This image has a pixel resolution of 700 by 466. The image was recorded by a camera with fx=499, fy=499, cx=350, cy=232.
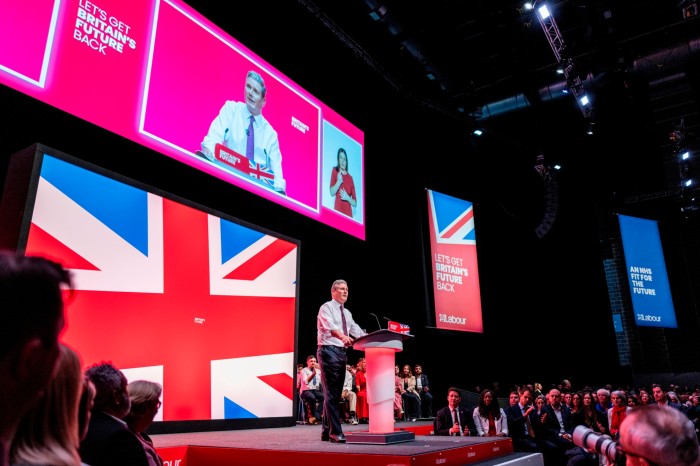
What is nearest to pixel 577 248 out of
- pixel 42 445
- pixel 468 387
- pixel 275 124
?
pixel 468 387

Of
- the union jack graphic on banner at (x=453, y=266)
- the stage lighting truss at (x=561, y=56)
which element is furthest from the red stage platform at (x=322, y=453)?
the stage lighting truss at (x=561, y=56)

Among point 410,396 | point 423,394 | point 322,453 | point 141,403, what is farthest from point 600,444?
point 423,394

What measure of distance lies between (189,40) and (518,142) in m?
8.42

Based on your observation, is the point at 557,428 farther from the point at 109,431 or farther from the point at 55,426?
the point at 55,426

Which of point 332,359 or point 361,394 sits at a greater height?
point 332,359

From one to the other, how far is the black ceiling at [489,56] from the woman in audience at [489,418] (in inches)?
203

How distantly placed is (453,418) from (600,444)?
500 cm

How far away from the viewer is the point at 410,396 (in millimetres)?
9438

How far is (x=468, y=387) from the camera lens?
11227 mm

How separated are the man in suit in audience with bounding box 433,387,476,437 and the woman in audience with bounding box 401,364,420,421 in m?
3.24

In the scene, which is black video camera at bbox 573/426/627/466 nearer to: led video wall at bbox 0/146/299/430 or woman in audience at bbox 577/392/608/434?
led video wall at bbox 0/146/299/430

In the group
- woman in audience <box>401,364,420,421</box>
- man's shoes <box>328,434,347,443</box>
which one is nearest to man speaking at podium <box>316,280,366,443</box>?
man's shoes <box>328,434,347,443</box>

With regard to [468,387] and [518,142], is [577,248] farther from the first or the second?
[468,387]

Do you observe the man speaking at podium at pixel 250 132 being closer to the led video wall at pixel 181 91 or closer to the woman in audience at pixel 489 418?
the led video wall at pixel 181 91
